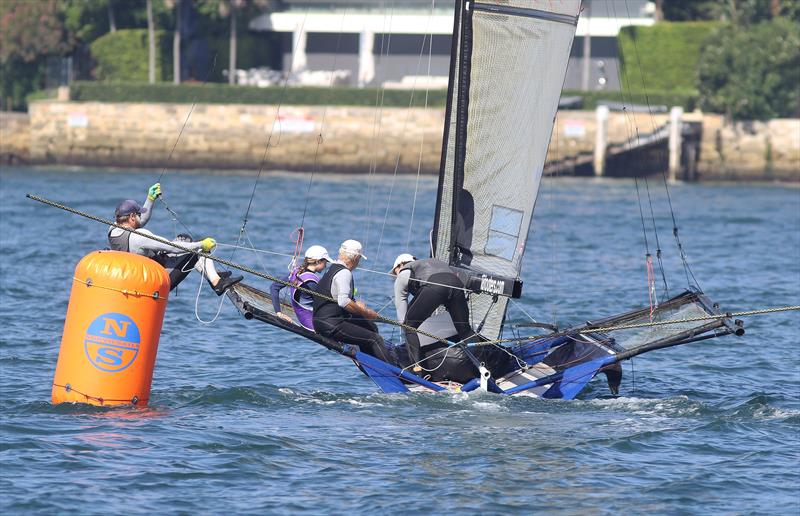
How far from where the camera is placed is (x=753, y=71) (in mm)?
43125

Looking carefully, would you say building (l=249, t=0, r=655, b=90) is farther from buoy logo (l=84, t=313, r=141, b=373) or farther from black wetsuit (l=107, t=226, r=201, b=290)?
buoy logo (l=84, t=313, r=141, b=373)

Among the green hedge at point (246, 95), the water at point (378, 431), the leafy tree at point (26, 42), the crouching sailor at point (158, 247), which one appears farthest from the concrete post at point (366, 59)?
the crouching sailor at point (158, 247)

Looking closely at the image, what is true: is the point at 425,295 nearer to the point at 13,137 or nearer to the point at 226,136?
the point at 226,136

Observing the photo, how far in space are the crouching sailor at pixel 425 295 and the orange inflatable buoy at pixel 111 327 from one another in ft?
7.44

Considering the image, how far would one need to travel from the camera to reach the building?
169ft

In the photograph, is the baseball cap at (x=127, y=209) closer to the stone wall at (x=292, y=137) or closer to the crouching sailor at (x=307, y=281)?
the crouching sailor at (x=307, y=281)

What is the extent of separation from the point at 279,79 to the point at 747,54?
1627 cm

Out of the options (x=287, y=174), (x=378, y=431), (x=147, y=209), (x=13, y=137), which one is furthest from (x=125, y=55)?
(x=378, y=431)

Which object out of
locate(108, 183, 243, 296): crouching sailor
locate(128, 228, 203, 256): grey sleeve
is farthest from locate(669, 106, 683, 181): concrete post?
locate(128, 228, 203, 256): grey sleeve

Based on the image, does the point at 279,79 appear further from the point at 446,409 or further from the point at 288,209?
the point at 446,409

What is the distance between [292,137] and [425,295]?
33428 millimetres

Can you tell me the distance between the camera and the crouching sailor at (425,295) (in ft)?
42.8

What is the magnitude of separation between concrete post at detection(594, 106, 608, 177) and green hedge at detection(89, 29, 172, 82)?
629 inches

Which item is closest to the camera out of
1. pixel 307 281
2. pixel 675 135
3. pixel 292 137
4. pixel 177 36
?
pixel 307 281
